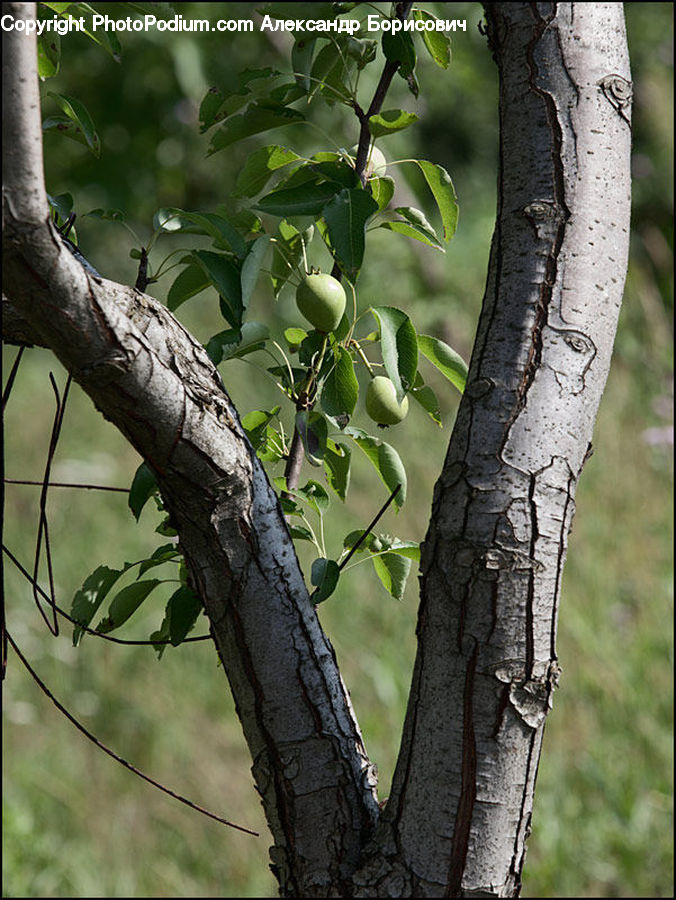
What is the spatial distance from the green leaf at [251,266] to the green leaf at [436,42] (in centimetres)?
25

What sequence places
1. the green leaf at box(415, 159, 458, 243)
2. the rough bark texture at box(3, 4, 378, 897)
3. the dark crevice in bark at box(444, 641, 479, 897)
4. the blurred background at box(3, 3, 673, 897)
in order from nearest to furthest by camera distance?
1. the rough bark texture at box(3, 4, 378, 897)
2. the dark crevice in bark at box(444, 641, 479, 897)
3. the green leaf at box(415, 159, 458, 243)
4. the blurred background at box(3, 3, 673, 897)

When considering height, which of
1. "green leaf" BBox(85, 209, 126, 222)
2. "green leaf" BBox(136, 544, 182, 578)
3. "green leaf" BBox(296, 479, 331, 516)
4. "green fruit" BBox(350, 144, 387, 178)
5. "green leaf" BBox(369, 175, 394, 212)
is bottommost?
"green leaf" BBox(136, 544, 182, 578)

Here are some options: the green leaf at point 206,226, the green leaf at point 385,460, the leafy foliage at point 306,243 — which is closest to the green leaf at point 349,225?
the leafy foliage at point 306,243

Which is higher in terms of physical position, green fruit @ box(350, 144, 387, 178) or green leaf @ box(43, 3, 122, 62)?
green leaf @ box(43, 3, 122, 62)

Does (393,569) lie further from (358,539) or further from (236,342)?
(236,342)

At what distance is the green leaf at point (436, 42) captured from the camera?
2.89ft

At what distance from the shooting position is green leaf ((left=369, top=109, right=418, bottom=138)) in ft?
2.69

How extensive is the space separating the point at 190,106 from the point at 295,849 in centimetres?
427

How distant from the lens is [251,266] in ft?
A: 2.77

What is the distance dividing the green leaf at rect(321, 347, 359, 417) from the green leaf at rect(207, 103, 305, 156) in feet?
0.79

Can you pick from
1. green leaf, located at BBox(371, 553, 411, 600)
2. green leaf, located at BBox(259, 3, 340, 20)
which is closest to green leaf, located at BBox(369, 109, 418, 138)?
green leaf, located at BBox(259, 3, 340, 20)

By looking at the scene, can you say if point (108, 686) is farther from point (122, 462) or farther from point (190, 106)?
point (190, 106)

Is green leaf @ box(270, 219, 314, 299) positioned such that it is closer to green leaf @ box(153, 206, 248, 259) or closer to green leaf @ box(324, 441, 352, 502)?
green leaf @ box(153, 206, 248, 259)

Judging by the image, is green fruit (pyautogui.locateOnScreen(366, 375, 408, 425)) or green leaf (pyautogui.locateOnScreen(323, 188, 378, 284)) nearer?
green leaf (pyautogui.locateOnScreen(323, 188, 378, 284))
